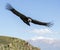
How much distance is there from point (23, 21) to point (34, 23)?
1360 mm

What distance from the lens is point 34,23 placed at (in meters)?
38.8

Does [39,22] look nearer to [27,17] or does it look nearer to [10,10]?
[27,17]

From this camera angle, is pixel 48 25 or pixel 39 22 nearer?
pixel 48 25

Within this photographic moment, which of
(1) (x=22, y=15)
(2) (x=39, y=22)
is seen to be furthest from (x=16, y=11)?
(2) (x=39, y=22)

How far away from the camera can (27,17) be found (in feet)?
127

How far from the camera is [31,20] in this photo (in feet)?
127

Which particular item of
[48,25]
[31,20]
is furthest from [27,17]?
[48,25]

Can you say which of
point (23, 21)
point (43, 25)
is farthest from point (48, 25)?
point (23, 21)

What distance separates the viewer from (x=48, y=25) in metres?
36.7

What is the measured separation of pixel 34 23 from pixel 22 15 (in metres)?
1.87

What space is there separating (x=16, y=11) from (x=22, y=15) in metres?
0.84

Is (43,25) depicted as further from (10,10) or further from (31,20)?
(10,10)

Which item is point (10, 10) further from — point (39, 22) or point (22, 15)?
point (39, 22)

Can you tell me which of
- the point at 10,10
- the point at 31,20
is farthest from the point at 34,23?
the point at 10,10
